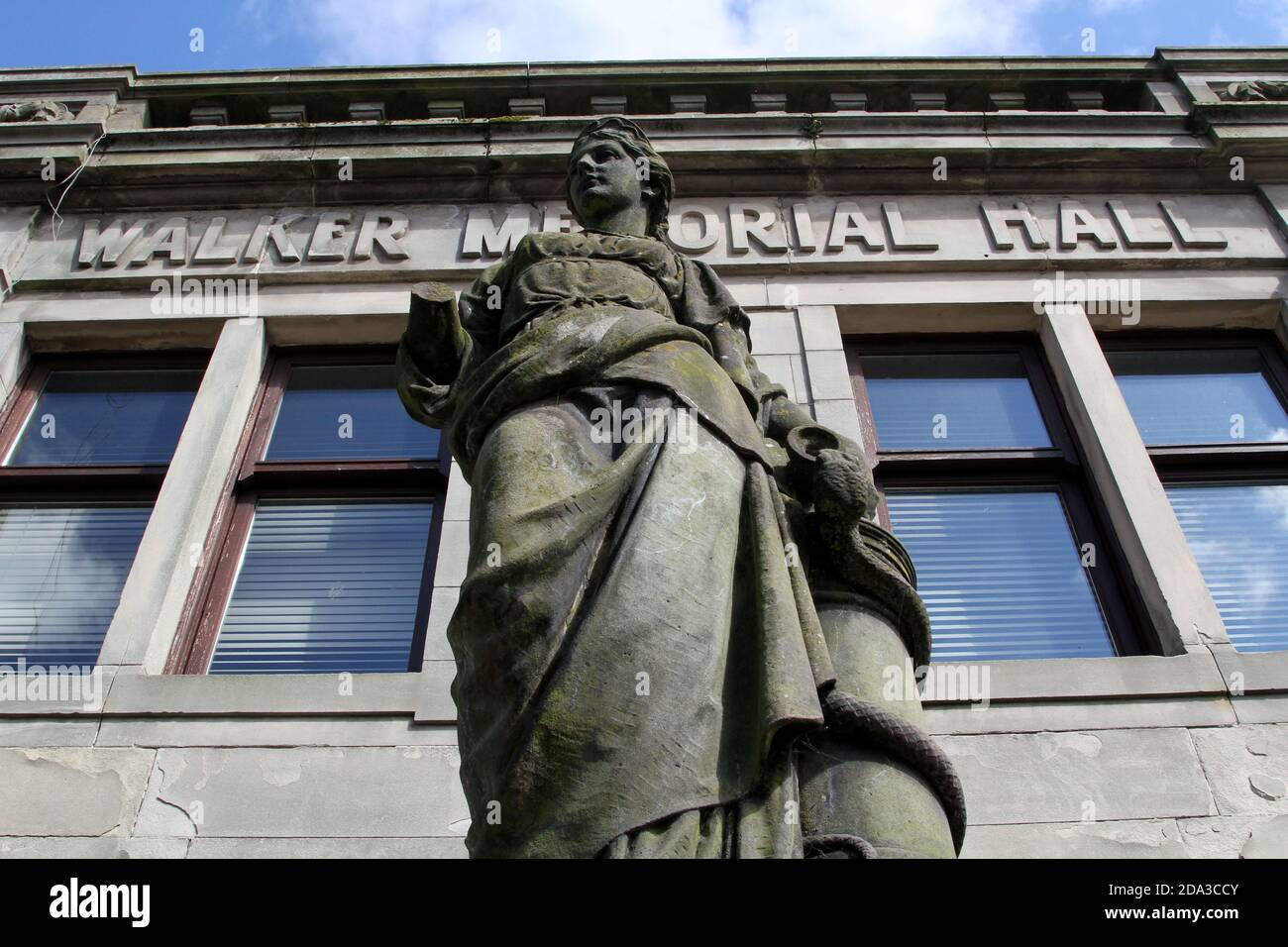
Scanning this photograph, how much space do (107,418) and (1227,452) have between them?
7.10 meters

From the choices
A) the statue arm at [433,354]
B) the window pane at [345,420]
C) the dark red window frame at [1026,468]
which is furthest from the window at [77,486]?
the dark red window frame at [1026,468]

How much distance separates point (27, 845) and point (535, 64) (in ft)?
23.3

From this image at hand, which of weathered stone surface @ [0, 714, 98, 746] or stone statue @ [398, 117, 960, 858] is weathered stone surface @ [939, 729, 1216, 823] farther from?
weathered stone surface @ [0, 714, 98, 746]

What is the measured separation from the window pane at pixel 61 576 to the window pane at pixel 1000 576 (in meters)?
4.45

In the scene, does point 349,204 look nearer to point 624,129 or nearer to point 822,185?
point 822,185

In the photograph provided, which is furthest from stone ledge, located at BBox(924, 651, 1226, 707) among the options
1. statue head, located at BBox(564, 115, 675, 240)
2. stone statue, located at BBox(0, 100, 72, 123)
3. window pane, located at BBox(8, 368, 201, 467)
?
stone statue, located at BBox(0, 100, 72, 123)

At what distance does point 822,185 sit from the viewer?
9.05 metres

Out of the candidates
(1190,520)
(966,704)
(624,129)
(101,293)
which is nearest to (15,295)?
(101,293)

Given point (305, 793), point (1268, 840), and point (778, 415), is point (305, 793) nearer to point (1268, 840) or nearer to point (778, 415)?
point (778, 415)

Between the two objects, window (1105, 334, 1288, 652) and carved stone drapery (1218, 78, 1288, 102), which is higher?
carved stone drapery (1218, 78, 1288, 102)

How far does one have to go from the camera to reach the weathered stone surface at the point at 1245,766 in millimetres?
5211

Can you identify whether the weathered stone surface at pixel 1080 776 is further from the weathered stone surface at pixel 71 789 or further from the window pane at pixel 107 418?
the window pane at pixel 107 418

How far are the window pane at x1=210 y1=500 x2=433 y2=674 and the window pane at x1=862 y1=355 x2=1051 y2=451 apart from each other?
9.85 ft

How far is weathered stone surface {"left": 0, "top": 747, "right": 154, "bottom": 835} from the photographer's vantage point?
5156 millimetres
